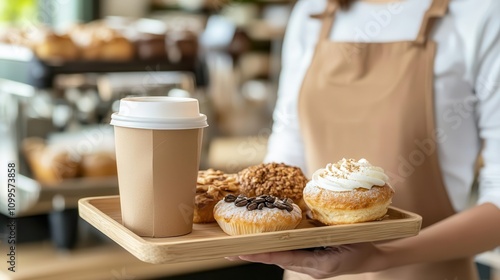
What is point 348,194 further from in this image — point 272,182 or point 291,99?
point 291,99

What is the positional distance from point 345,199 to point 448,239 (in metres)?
0.34

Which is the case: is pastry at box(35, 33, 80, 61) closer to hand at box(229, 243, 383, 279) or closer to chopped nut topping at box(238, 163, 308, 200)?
chopped nut topping at box(238, 163, 308, 200)

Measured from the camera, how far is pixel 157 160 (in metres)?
1.21

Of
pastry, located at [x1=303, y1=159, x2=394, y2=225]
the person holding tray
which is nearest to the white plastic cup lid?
pastry, located at [x1=303, y1=159, x2=394, y2=225]

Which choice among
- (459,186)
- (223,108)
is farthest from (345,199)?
(223,108)

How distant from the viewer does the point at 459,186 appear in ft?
5.80

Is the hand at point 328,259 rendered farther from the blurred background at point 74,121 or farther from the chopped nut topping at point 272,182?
the blurred background at point 74,121

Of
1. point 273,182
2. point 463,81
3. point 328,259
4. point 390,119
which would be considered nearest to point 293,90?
point 390,119

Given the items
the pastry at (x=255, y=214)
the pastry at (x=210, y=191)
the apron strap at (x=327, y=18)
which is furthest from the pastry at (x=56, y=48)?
the pastry at (x=255, y=214)

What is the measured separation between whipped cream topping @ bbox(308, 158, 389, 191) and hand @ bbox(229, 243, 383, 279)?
119mm

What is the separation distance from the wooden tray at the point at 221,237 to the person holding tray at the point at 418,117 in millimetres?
157

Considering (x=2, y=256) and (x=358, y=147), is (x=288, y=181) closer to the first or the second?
(x=358, y=147)

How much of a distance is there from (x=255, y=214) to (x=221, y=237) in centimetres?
11

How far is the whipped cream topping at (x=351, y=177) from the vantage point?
139 centimetres
